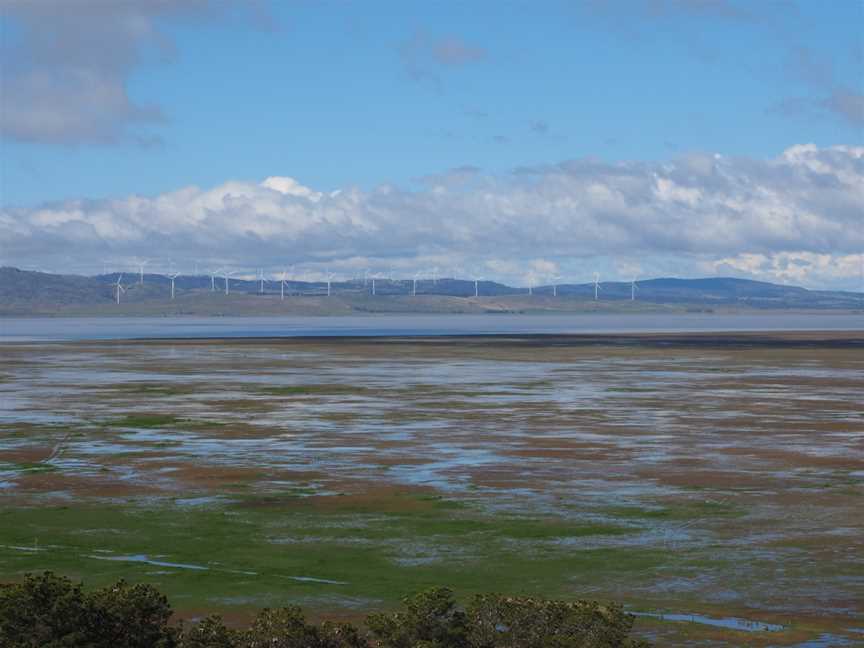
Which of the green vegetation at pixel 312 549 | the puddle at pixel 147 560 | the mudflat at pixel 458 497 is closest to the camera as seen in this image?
the mudflat at pixel 458 497

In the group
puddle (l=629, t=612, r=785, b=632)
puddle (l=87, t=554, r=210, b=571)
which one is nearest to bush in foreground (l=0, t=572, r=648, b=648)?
puddle (l=629, t=612, r=785, b=632)

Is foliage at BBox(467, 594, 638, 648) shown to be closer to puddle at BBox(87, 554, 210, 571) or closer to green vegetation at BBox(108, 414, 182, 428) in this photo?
puddle at BBox(87, 554, 210, 571)

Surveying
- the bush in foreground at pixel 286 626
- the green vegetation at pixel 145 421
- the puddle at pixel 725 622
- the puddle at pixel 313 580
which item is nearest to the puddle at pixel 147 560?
the puddle at pixel 313 580

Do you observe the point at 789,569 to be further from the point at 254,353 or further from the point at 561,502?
the point at 254,353

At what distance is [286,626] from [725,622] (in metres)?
8.24

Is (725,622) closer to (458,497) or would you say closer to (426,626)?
(426,626)

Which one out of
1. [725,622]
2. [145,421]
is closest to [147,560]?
[725,622]

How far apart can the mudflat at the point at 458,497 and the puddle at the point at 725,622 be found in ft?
0.21

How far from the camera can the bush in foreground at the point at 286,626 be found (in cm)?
1644

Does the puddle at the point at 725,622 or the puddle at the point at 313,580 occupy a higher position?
the puddle at the point at 725,622

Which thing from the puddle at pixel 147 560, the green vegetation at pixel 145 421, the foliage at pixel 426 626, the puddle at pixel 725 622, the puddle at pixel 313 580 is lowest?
the green vegetation at pixel 145 421

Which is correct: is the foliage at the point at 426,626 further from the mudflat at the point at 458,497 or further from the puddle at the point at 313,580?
the puddle at the point at 313,580

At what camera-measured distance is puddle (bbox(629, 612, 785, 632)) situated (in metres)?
20.7

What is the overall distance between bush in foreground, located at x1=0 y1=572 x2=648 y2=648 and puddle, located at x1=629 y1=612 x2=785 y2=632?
3.93 metres
